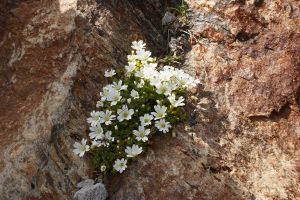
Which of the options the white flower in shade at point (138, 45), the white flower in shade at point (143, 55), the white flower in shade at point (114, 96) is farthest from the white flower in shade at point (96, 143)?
the white flower in shade at point (138, 45)

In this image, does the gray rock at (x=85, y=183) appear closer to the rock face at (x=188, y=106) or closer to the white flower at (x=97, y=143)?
the rock face at (x=188, y=106)

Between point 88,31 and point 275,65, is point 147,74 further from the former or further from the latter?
point 275,65

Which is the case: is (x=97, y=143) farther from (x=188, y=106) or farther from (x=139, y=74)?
(x=188, y=106)

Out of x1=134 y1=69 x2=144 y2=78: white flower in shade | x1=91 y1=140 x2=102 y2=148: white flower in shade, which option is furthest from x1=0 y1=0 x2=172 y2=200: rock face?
x1=134 y1=69 x2=144 y2=78: white flower in shade

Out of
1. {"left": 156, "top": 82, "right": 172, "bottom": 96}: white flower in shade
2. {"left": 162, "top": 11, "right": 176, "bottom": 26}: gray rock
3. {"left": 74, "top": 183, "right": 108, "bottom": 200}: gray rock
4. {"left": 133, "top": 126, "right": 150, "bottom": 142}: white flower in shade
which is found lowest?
{"left": 74, "top": 183, "right": 108, "bottom": 200}: gray rock

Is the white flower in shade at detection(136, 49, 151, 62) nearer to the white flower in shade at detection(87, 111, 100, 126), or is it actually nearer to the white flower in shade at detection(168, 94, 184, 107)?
the white flower in shade at detection(168, 94, 184, 107)

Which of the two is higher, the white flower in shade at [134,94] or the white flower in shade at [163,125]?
the white flower in shade at [134,94]

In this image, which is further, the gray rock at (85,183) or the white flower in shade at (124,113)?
the white flower in shade at (124,113)
